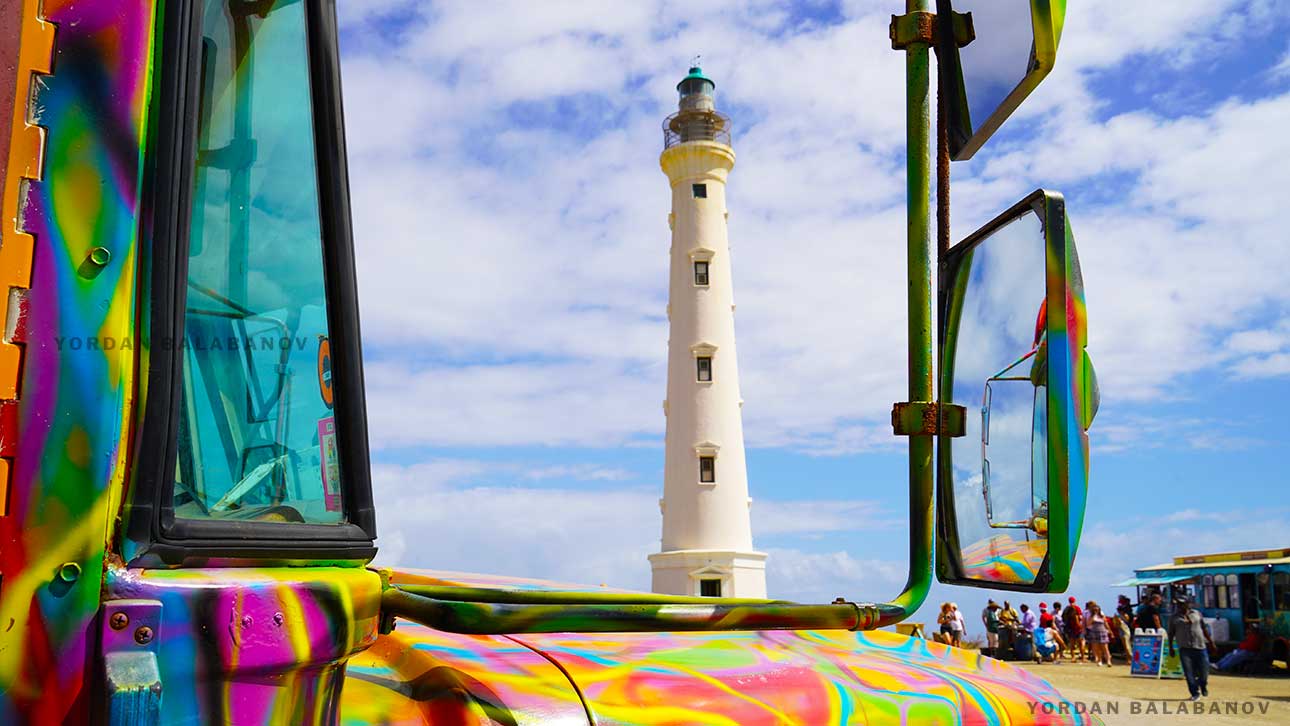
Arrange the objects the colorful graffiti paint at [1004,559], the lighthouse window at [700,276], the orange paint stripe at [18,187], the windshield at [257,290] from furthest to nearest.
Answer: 1. the lighthouse window at [700,276]
2. the colorful graffiti paint at [1004,559]
3. the windshield at [257,290]
4. the orange paint stripe at [18,187]

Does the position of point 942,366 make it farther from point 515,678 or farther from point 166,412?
point 166,412

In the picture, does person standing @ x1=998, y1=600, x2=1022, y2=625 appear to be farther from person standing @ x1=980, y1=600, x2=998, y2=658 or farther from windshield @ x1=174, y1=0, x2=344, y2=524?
windshield @ x1=174, y1=0, x2=344, y2=524

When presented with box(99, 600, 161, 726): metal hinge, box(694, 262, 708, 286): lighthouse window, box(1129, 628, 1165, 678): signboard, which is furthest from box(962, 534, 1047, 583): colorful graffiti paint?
box(694, 262, 708, 286): lighthouse window

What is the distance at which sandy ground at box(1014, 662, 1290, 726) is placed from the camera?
1288 centimetres

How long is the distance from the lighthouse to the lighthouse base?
0.02 m

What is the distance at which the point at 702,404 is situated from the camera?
1113 inches

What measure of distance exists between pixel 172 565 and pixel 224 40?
0.66 meters

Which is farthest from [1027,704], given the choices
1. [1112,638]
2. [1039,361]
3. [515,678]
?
[1112,638]

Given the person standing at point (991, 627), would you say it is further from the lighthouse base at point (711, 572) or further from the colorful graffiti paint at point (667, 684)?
the colorful graffiti paint at point (667, 684)

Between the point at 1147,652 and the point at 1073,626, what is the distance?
14.6 ft

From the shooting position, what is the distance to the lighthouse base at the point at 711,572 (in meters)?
27.0

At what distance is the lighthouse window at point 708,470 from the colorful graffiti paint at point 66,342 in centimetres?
2672

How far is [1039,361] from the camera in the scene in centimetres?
174

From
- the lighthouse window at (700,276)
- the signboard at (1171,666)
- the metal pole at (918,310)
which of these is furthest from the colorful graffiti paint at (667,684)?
the lighthouse window at (700,276)
